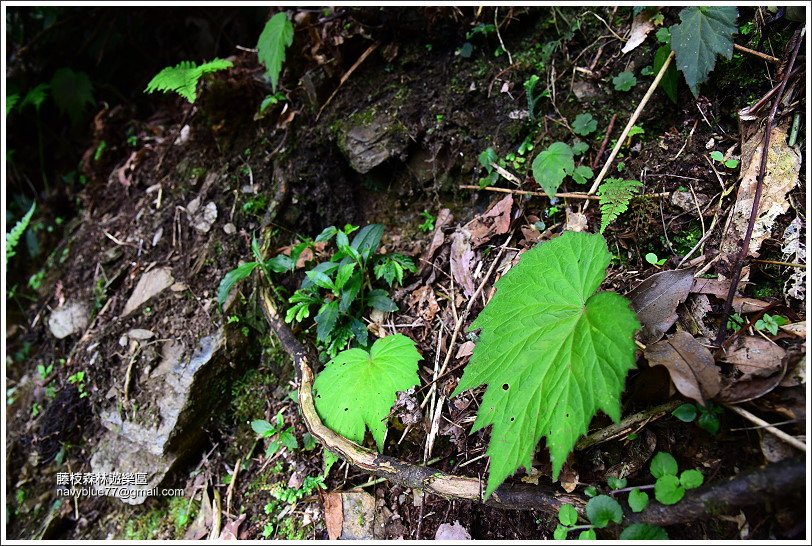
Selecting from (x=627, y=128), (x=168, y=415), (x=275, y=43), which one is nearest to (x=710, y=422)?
(x=627, y=128)

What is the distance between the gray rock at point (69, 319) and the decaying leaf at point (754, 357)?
3882 mm

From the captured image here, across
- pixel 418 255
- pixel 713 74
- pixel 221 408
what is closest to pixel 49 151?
pixel 221 408

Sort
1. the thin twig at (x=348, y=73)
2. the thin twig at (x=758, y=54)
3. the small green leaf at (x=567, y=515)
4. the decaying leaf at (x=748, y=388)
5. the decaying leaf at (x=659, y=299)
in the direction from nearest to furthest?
the decaying leaf at (x=748, y=388) < the small green leaf at (x=567, y=515) < the decaying leaf at (x=659, y=299) < the thin twig at (x=758, y=54) < the thin twig at (x=348, y=73)

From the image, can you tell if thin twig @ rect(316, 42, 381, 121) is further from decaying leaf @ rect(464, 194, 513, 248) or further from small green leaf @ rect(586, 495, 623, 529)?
small green leaf @ rect(586, 495, 623, 529)

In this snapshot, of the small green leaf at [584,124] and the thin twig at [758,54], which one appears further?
the small green leaf at [584,124]

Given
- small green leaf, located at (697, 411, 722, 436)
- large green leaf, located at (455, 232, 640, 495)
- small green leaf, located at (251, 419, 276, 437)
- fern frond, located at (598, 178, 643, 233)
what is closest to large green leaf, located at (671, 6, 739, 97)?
fern frond, located at (598, 178, 643, 233)

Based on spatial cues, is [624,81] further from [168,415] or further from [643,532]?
[168,415]

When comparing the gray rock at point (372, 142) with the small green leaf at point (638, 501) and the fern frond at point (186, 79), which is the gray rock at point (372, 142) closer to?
the fern frond at point (186, 79)

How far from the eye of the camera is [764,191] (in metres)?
1.79

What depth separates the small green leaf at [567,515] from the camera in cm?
153

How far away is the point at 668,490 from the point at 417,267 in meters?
1.50

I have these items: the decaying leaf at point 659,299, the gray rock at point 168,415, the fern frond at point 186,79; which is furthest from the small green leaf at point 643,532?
the fern frond at point 186,79

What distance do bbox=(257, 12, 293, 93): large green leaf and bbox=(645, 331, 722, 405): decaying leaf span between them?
2.58 meters

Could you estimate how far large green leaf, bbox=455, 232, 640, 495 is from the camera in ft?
4.60
